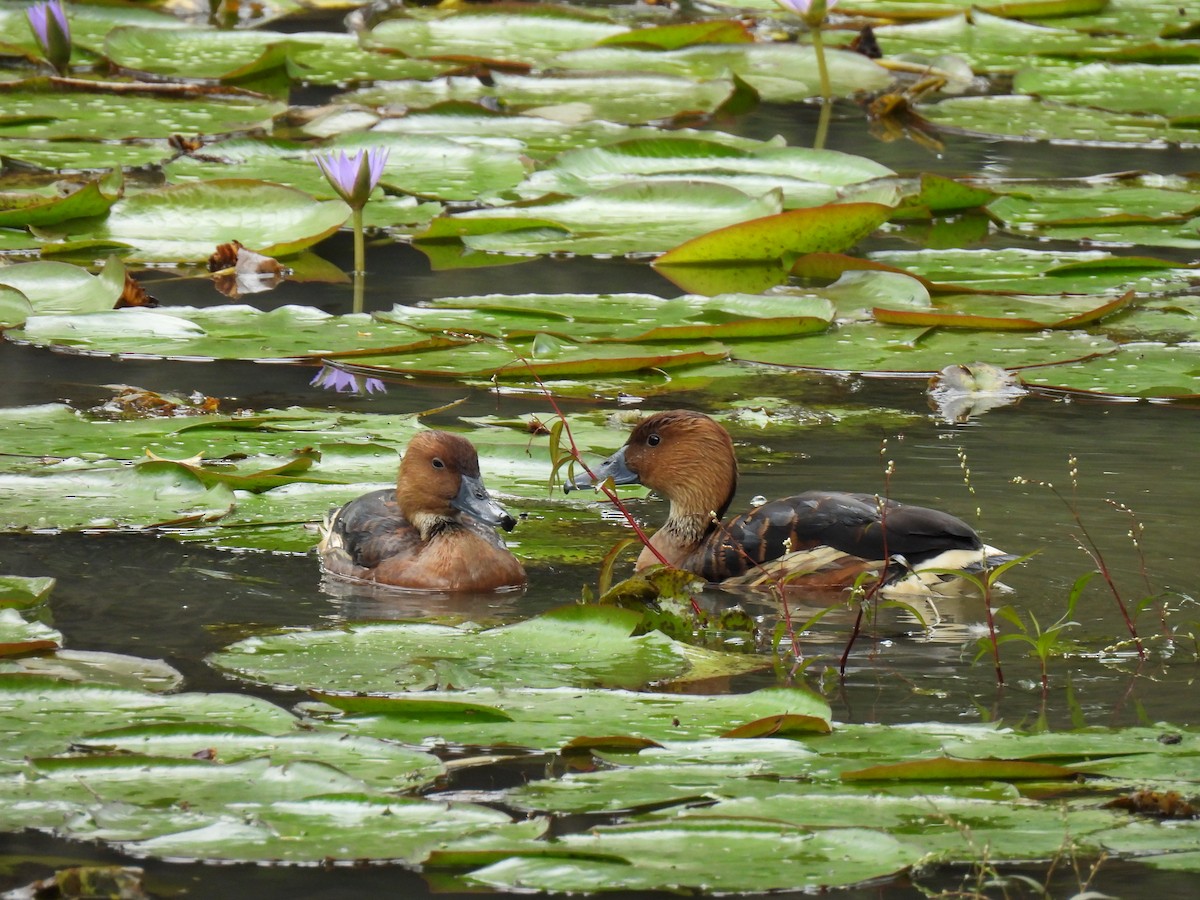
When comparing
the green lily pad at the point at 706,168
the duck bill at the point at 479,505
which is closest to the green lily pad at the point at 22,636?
the duck bill at the point at 479,505

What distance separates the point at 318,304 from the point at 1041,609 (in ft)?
13.0

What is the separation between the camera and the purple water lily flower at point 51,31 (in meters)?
10.3

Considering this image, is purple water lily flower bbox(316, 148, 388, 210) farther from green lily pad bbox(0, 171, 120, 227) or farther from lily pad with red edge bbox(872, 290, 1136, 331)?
lily pad with red edge bbox(872, 290, 1136, 331)

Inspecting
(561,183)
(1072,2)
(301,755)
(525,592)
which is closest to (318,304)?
(561,183)

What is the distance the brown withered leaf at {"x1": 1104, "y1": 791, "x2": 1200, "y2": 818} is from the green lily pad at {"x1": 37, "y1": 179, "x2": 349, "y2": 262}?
565cm

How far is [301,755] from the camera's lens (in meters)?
3.46

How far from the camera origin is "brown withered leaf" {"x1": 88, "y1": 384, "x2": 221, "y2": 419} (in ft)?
21.1

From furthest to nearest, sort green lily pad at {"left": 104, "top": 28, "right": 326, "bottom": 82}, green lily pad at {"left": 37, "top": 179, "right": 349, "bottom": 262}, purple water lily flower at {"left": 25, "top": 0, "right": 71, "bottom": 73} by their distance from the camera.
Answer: green lily pad at {"left": 104, "top": 28, "right": 326, "bottom": 82} → purple water lily flower at {"left": 25, "top": 0, "right": 71, "bottom": 73} → green lily pad at {"left": 37, "top": 179, "right": 349, "bottom": 262}

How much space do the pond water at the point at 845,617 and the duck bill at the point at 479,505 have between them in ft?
0.67

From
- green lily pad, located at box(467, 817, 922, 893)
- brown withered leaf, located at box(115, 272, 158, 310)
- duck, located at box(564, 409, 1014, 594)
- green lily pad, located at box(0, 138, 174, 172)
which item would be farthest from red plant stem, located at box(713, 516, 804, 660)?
green lily pad, located at box(0, 138, 174, 172)

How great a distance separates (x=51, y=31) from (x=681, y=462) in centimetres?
624

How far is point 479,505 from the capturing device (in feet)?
18.0

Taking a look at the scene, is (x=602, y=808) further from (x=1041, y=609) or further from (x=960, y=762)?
(x=1041, y=609)

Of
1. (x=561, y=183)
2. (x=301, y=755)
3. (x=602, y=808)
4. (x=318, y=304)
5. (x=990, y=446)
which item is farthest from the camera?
(x=561, y=183)
